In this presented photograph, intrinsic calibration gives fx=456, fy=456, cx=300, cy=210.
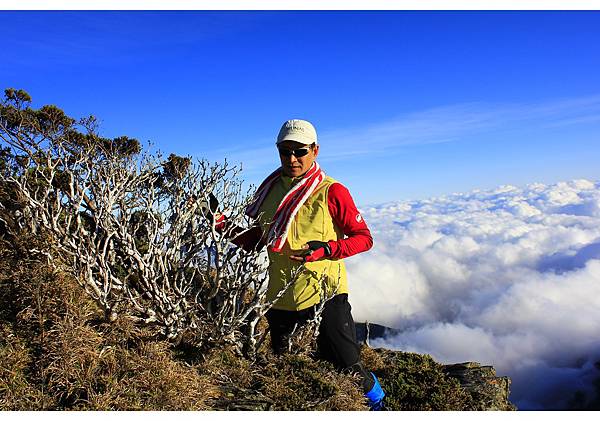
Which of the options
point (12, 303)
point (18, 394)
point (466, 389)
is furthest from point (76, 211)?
point (466, 389)

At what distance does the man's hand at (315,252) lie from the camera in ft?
14.5

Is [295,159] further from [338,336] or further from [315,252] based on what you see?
[338,336]

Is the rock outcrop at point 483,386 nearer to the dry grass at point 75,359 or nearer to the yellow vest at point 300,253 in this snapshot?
the yellow vest at point 300,253

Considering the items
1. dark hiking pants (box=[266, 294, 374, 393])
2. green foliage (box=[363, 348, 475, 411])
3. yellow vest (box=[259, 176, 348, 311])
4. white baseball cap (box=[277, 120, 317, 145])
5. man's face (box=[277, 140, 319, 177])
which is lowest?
green foliage (box=[363, 348, 475, 411])

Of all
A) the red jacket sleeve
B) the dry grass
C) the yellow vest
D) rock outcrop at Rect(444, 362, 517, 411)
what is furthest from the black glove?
rock outcrop at Rect(444, 362, 517, 411)

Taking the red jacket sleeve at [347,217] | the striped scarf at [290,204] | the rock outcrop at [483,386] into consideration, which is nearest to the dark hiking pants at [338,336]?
the red jacket sleeve at [347,217]

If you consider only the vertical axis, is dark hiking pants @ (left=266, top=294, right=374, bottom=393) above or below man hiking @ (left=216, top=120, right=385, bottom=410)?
below

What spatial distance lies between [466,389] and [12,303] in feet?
21.8

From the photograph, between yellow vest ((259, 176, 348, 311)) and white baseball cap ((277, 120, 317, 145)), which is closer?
white baseball cap ((277, 120, 317, 145))

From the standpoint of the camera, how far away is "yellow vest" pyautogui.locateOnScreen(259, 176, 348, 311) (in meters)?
4.75

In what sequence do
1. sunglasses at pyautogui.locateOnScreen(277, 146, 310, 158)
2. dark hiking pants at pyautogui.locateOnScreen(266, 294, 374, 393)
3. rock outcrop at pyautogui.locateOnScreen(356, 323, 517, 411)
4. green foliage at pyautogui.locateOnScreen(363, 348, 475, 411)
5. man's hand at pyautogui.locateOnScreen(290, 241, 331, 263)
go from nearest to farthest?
man's hand at pyautogui.locateOnScreen(290, 241, 331, 263) < sunglasses at pyautogui.locateOnScreen(277, 146, 310, 158) < dark hiking pants at pyautogui.locateOnScreen(266, 294, 374, 393) < green foliage at pyautogui.locateOnScreen(363, 348, 475, 411) < rock outcrop at pyautogui.locateOnScreen(356, 323, 517, 411)

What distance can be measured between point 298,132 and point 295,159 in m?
0.33

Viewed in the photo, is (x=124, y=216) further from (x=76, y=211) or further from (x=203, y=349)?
(x=203, y=349)

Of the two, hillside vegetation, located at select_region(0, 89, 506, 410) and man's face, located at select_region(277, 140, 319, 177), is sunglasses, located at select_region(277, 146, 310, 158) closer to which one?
man's face, located at select_region(277, 140, 319, 177)
